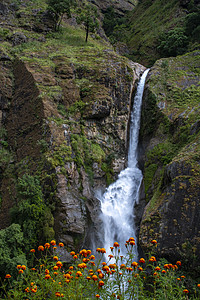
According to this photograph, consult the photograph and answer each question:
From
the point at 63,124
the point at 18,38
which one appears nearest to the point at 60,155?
the point at 63,124

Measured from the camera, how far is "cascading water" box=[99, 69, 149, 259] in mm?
13344

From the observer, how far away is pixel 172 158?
14.4 meters

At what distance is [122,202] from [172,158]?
14.7ft

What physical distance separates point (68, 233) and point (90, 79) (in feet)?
43.8

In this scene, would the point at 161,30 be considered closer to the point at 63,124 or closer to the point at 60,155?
the point at 63,124

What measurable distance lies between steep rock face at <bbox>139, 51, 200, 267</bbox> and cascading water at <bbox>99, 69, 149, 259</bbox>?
1269mm

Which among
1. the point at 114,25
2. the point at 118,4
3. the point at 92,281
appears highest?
the point at 118,4

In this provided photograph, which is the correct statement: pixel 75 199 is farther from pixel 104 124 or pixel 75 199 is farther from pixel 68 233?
pixel 104 124

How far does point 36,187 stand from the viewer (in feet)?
37.7

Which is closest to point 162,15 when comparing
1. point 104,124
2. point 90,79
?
point 90,79

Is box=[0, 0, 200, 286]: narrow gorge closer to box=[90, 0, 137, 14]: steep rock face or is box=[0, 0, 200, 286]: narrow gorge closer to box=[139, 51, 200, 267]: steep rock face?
box=[139, 51, 200, 267]: steep rock face

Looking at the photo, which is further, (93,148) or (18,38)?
(18,38)

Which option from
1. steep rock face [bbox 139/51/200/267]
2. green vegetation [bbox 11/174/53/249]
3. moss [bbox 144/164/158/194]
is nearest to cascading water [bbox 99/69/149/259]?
moss [bbox 144/164/158/194]

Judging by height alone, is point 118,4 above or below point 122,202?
above
